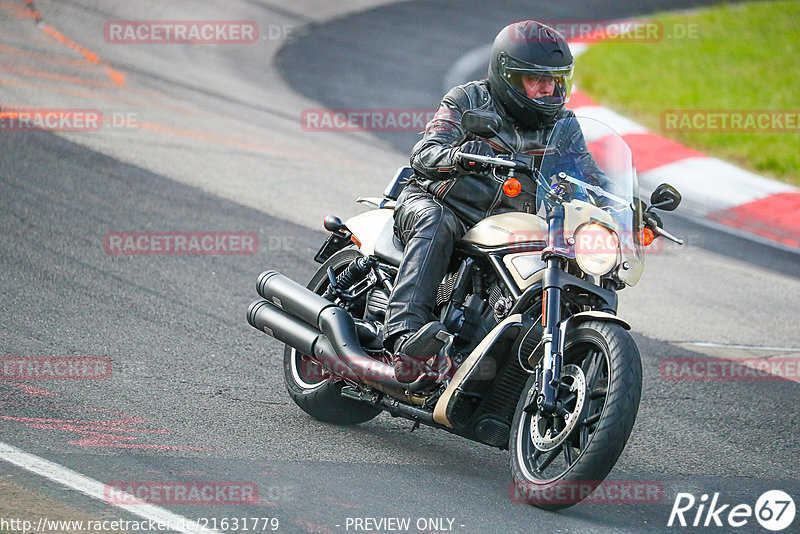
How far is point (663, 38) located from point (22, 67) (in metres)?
10.4

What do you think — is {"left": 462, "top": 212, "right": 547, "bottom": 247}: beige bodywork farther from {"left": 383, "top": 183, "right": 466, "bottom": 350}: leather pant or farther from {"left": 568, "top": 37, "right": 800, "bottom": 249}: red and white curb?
{"left": 568, "top": 37, "right": 800, "bottom": 249}: red and white curb

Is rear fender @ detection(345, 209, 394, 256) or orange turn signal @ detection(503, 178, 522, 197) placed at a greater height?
orange turn signal @ detection(503, 178, 522, 197)

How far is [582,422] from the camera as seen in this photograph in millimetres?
4723

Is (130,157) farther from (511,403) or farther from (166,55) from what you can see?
(511,403)

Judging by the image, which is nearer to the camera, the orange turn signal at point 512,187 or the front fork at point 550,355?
the front fork at point 550,355

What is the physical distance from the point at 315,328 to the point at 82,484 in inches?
A: 65.0

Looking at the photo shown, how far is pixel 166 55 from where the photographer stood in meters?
14.6

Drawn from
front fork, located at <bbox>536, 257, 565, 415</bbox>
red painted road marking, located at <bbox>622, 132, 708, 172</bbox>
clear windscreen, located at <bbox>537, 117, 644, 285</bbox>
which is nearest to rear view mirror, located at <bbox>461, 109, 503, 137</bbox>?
clear windscreen, located at <bbox>537, 117, 644, 285</bbox>

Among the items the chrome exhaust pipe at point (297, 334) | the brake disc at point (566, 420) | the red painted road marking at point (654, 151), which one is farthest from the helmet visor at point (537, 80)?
the red painted road marking at point (654, 151)

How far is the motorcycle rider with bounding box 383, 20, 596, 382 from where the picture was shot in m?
5.33

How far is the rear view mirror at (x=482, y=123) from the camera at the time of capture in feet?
15.8

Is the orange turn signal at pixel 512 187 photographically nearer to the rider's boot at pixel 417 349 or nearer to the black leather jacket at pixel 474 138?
the black leather jacket at pixel 474 138

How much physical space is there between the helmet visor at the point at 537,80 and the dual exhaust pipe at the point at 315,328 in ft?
4.70

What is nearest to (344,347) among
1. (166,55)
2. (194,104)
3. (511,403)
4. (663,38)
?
(511,403)
